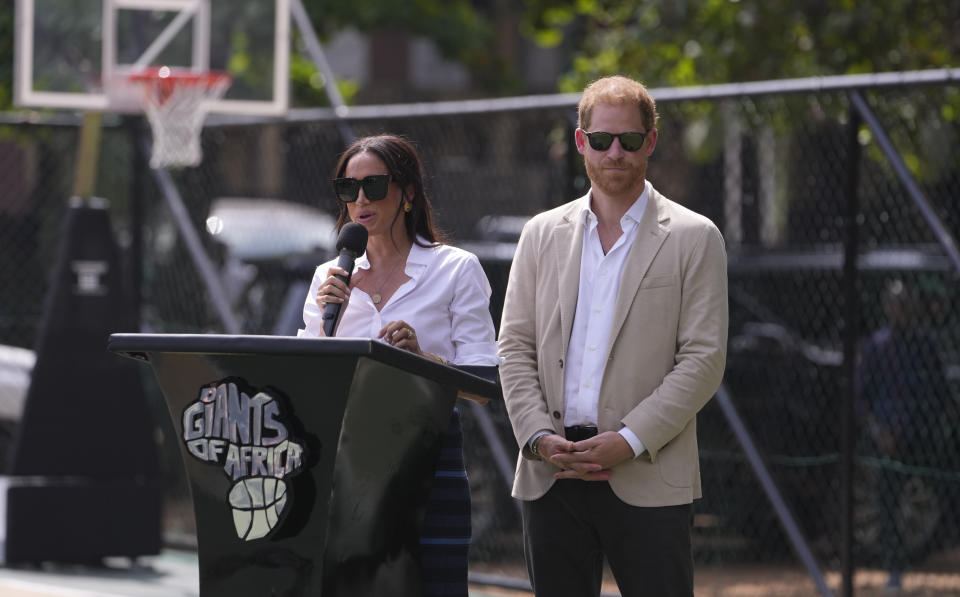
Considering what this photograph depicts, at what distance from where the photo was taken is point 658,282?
415 cm

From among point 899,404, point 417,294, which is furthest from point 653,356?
point 899,404

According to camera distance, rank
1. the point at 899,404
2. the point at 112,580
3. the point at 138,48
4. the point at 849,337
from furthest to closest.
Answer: the point at 138,48 < the point at 899,404 < the point at 112,580 < the point at 849,337

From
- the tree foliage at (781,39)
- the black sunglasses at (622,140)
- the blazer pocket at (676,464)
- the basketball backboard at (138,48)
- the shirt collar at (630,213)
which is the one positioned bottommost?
the blazer pocket at (676,464)

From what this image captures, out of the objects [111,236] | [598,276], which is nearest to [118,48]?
[111,236]

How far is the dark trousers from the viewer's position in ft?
13.4

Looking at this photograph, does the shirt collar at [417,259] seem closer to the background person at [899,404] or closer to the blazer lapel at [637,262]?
the blazer lapel at [637,262]

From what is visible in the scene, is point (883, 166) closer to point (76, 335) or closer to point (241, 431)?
point (76, 335)

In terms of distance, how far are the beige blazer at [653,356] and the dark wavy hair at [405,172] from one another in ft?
1.33

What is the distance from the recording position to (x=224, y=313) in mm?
8586

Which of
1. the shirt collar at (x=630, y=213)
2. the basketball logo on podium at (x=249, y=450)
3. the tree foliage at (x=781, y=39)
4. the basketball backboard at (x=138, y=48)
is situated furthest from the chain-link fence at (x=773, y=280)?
the basketball logo on podium at (x=249, y=450)

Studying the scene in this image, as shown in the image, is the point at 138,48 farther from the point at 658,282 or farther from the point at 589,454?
the point at 589,454

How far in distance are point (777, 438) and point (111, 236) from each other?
163 inches

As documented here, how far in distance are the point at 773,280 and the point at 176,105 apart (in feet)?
13.0

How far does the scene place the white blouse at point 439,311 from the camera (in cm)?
417
